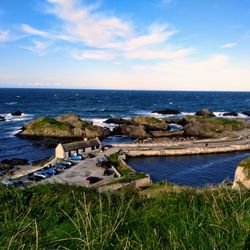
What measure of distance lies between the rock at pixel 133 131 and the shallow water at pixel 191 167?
2158cm

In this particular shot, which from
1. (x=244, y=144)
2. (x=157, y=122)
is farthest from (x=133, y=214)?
(x=157, y=122)

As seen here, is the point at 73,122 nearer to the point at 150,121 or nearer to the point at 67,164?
the point at 150,121

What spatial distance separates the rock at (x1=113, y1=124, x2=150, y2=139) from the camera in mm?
83312

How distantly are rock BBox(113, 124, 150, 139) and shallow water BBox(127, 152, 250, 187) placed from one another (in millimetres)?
21578

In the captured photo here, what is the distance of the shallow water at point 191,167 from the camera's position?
47650mm

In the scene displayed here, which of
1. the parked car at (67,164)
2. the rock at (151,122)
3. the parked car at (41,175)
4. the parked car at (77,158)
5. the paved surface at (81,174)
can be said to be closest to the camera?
the paved surface at (81,174)

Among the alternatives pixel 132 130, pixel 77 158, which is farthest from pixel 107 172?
pixel 132 130

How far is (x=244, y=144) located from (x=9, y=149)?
50403 mm

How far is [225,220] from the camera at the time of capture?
21.1ft

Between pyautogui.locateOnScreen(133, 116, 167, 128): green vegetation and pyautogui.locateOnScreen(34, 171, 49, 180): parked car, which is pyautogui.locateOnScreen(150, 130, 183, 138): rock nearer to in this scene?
pyautogui.locateOnScreen(133, 116, 167, 128): green vegetation

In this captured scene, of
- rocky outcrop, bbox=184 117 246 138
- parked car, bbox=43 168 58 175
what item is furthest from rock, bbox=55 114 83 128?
parked car, bbox=43 168 58 175

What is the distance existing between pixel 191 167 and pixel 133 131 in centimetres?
3201

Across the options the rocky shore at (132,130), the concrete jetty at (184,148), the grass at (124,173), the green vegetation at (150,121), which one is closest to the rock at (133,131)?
the rocky shore at (132,130)

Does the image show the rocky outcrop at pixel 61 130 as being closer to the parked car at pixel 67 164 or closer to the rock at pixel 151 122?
the rock at pixel 151 122
